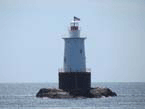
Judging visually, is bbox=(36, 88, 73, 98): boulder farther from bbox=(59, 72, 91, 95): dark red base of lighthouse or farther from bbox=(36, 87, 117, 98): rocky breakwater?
bbox=(59, 72, 91, 95): dark red base of lighthouse

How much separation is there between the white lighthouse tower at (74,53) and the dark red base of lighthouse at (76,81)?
894mm

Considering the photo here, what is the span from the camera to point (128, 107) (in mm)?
54625

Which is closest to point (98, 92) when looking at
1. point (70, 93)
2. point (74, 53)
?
point (70, 93)

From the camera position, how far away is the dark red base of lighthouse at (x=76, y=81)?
2270 inches

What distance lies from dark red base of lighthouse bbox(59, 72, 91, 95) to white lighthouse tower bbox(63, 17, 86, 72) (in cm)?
89

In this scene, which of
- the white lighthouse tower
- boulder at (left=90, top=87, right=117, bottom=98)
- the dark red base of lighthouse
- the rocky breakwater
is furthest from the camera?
boulder at (left=90, top=87, right=117, bottom=98)

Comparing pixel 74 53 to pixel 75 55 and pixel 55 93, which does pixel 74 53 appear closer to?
pixel 75 55

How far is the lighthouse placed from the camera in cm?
5772

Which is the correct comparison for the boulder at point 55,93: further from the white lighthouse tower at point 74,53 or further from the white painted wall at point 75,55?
the white painted wall at point 75,55

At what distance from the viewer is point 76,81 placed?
57.7 metres

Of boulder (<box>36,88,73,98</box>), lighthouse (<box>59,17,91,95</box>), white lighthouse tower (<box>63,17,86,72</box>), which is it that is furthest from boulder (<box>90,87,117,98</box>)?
boulder (<box>36,88,73,98</box>)

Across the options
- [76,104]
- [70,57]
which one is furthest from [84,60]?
[76,104]

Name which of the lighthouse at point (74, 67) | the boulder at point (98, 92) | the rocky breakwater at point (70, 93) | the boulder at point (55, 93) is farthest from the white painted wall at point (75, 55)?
the boulder at point (98, 92)

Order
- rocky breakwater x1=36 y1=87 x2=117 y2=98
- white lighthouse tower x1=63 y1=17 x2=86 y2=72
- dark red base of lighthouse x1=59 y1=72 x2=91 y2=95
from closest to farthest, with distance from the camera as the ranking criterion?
dark red base of lighthouse x1=59 y1=72 x2=91 y2=95 → rocky breakwater x1=36 y1=87 x2=117 y2=98 → white lighthouse tower x1=63 y1=17 x2=86 y2=72
